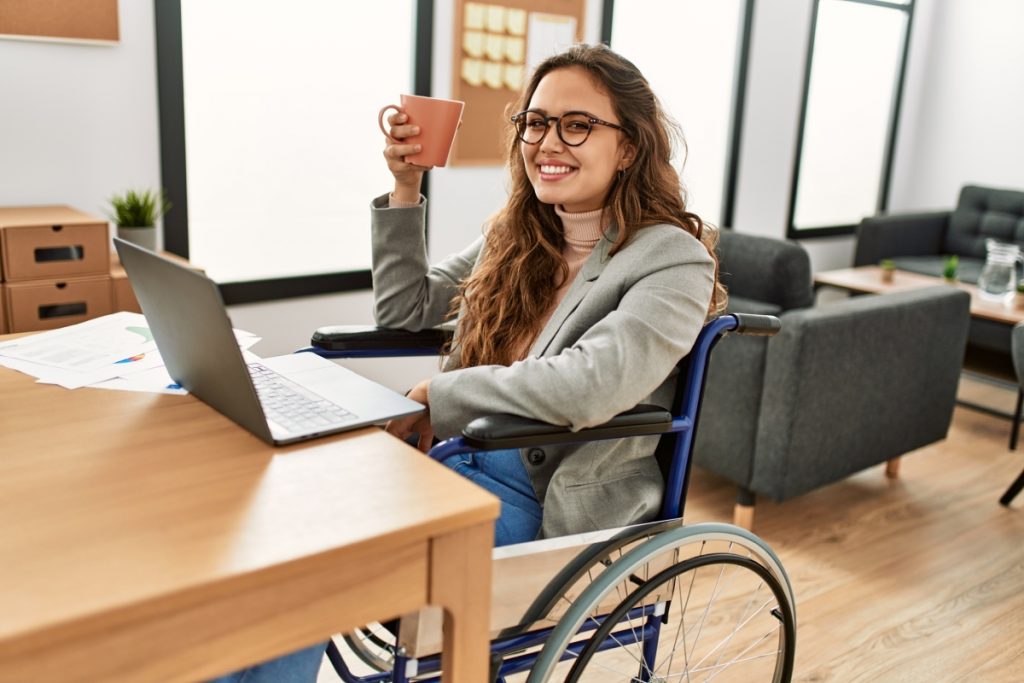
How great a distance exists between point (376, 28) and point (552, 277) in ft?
6.55

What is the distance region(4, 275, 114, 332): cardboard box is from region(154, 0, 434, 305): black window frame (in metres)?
0.30

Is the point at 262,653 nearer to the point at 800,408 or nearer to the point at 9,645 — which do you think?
the point at 9,645

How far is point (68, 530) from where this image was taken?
32.8 inches

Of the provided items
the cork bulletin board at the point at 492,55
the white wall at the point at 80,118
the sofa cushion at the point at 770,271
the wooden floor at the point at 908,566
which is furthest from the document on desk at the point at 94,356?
the cork bulletin board at the point at 492,55

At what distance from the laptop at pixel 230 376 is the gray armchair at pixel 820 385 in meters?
1.50

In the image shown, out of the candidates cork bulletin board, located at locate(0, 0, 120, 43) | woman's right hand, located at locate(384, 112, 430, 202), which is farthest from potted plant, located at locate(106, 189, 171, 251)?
woman's right hand, located at locate(384, 112, 430, 202)

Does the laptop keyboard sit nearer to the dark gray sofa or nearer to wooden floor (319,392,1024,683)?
wooden floor (319,392,1024,683)

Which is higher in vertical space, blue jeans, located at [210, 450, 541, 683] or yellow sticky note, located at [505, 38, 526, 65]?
yellow sticky note, located at [505, 38, 526, 65]

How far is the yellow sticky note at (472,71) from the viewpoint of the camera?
11.2 feet

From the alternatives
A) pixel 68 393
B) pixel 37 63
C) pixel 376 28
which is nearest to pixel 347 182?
pixel 376 28

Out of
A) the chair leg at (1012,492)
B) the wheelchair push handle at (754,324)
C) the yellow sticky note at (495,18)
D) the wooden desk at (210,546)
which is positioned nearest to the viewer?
the wooden desk at (210,546)

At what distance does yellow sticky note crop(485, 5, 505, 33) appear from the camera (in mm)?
3436

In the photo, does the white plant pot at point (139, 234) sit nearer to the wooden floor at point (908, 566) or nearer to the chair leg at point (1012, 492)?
the wooden floor at point (908, 566)

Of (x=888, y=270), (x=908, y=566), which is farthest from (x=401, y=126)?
(x=888, y=270)
